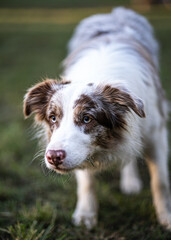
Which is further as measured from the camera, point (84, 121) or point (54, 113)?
point (54, 113)

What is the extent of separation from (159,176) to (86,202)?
0.83 metres

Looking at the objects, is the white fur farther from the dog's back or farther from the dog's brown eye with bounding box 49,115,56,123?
the dog's brown eye with bounding box 49,115,56,123

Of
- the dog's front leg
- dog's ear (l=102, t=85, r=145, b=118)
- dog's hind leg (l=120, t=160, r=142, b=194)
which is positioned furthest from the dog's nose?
dog's hind leg (l=120, t=160, r=142, b=194)

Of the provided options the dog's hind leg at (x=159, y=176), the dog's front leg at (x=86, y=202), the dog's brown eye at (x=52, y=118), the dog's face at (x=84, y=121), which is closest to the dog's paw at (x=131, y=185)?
the dog's hind leg at (x=159, y=176)

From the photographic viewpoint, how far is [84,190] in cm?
328

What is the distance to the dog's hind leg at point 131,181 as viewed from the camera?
3766 millimetres

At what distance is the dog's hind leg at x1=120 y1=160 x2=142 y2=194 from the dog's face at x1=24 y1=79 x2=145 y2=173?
46.1 inches

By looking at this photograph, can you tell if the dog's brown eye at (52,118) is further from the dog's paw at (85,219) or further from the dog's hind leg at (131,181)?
the dog's hind leg at (131,181)

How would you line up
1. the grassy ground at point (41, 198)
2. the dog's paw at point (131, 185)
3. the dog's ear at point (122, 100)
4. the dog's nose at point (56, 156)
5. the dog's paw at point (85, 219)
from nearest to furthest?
the dog's nose at point (56, 156) → the dog's ear at point (122, 100) → the grassy ground at point (41, 198) → the dog's paw at point (85, 219) → the dog's paw at point (131, 185)

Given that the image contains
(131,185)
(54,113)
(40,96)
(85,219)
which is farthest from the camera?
(131,185)

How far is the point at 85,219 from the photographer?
3.15 m

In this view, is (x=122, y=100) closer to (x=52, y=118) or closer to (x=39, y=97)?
(x=52, y=118)

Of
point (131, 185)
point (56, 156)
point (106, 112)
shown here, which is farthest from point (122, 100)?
point (131, 185)

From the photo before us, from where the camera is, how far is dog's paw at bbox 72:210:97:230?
3.10m
